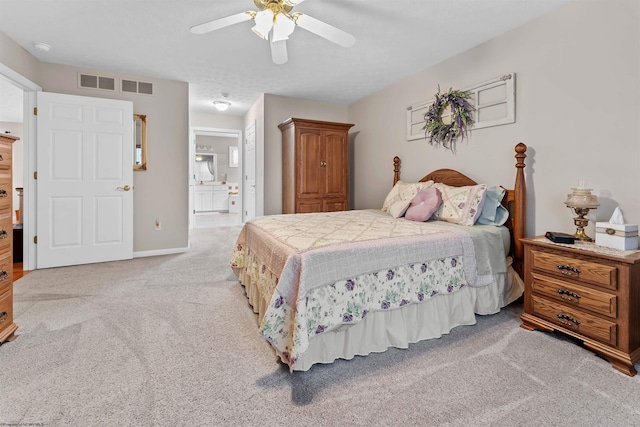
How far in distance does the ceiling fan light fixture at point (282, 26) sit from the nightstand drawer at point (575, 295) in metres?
2.54

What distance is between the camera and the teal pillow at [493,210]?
2742 mm

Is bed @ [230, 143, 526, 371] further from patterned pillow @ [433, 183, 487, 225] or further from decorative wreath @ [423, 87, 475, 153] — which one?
decorative wreath @ [423, 87, 475, 153]

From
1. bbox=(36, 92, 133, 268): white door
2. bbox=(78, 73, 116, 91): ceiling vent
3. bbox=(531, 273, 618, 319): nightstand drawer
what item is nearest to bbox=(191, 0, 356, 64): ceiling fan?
bbox=(531, 273, 618, 319): nightstand drawer

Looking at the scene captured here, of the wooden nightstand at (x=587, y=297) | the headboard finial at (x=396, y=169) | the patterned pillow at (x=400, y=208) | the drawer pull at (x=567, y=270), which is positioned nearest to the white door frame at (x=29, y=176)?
the patterned pillow at (x=400, y=208)

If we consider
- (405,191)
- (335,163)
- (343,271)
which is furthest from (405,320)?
(335,163)

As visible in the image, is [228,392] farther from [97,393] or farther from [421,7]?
[421,7]

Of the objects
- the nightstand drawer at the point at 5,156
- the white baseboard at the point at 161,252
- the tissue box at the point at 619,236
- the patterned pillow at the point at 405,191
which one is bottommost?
the white baseboard at the point at 161,252

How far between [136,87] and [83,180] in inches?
56.4

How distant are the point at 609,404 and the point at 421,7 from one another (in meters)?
2.86

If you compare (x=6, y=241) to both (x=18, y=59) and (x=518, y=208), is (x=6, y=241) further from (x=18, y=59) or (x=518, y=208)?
(x=518, y=208)

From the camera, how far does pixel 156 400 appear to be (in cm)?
145

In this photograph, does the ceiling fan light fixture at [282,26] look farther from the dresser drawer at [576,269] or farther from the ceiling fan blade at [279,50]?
the dresser drawer at [576,269]

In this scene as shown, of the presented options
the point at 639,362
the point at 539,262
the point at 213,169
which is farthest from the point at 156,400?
the point at 213,169

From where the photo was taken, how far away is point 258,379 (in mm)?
1619
